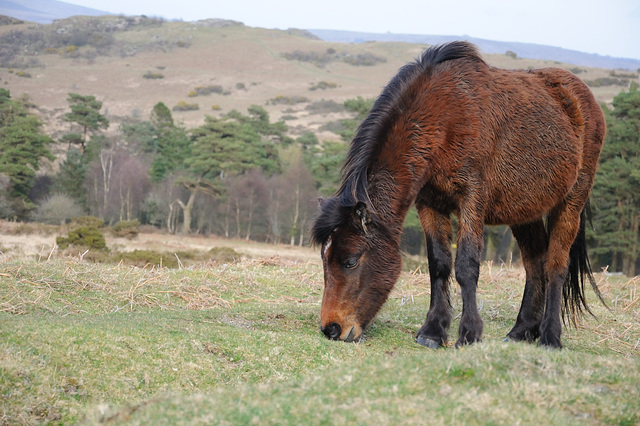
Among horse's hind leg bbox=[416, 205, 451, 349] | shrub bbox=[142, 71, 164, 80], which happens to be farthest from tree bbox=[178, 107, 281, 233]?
shrub bbox=[142, 71, 164, 80]

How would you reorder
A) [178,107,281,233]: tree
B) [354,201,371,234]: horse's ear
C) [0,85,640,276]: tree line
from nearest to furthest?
[354,201,371,234]: horse's ear → [0,85,640,276]: tree line → [178,107,281,233]: tree

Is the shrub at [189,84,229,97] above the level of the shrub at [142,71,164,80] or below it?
below

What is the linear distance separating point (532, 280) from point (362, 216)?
3.48 metres

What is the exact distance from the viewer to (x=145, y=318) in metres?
6.88

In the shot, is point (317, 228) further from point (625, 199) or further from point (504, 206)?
point (625, 199)

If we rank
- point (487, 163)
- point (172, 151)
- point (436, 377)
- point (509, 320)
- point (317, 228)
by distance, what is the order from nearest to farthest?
point (436, 377), point (317, 228), point (487, 163), point (509, 320), point (172, 151)

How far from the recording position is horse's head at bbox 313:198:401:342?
20.1 ft

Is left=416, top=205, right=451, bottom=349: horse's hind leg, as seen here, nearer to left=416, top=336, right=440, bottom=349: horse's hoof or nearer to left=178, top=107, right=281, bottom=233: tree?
left=416, top=336, right=440, bottom=349: horse's hoof

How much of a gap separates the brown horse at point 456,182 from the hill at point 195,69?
8037 centimetres

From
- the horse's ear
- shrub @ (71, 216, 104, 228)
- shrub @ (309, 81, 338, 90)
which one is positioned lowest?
shrub @ (71, 216, 104, 228)

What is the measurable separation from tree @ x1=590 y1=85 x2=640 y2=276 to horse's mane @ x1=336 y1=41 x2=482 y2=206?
30287 millimetres

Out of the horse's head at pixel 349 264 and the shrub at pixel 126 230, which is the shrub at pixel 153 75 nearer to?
the shrub at pixel 126 230

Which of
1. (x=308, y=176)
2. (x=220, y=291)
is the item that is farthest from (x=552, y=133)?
(x=308, y=176)

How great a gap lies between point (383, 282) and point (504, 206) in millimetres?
1911
